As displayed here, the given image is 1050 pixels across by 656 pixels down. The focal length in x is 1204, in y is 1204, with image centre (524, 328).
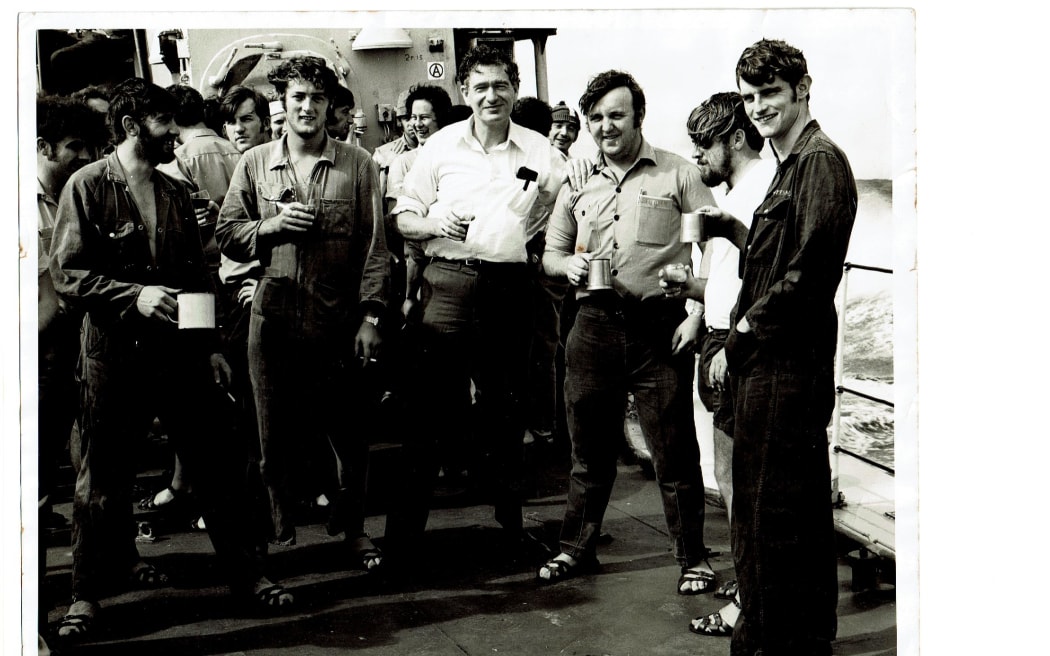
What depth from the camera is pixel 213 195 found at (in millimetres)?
3980

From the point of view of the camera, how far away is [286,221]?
13.0 ft

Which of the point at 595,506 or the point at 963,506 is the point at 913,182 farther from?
the point at 595,506

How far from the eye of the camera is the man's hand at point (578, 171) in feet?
13.3

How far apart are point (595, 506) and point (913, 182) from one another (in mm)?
1515

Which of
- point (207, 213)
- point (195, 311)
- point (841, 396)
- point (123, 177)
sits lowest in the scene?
point (841, 396)

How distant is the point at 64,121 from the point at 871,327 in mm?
2713

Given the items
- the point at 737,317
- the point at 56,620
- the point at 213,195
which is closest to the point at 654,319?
the point at 737,317

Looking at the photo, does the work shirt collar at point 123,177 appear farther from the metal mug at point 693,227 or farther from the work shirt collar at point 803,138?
the work shirt collar at point 803,138

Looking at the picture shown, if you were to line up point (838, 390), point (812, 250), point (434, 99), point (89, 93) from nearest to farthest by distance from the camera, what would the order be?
point (812, 250) → point (89, 93) → point (434, 99) → point (838, 390)

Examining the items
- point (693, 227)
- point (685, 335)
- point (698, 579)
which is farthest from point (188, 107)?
point (698, 579)

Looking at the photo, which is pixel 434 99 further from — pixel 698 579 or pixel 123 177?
pixel 698 579

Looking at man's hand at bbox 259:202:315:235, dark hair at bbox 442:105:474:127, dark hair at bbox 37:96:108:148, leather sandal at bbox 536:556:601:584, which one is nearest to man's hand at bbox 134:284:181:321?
man's hand at bbox 259:202:315:235

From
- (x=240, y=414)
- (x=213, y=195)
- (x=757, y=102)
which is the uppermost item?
(x=757, y=102)

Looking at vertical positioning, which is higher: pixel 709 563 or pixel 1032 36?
pixel 1032 36
